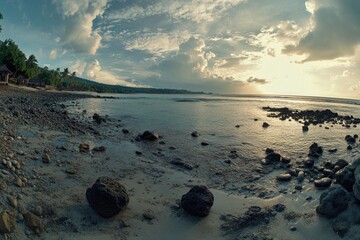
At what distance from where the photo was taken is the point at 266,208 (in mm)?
10008

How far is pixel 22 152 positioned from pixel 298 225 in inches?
420

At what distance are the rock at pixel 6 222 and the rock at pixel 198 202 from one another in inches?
198

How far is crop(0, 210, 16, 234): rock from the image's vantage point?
677 centimetres

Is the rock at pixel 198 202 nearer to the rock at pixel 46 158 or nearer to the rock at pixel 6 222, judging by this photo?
the rock at pixel 6 222

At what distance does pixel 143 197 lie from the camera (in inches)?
405

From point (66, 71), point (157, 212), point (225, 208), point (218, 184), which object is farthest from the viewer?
point (66, 71)

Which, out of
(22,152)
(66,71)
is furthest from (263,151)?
(66,71)

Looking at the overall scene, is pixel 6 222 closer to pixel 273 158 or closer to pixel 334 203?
pixel 334 203

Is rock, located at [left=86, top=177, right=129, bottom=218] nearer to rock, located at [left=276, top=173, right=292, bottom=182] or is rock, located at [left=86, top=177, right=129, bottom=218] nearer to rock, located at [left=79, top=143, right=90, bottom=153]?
rock, located at [left=79, top=143, right=90, bottom=153]

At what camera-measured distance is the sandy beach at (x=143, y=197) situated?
793cm

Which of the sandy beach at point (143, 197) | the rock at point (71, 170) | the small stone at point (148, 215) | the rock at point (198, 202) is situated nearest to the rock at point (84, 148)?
the sandy beach at point (143, 197)

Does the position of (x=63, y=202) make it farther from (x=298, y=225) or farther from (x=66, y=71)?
(x=66, y=71)

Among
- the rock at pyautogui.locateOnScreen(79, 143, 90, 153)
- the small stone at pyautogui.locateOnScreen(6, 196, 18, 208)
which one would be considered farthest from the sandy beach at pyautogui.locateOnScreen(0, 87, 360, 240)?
the rock at pyautogui.locateOnScreen(79, 143, 90, 153)

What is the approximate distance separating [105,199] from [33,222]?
6.48 feet
